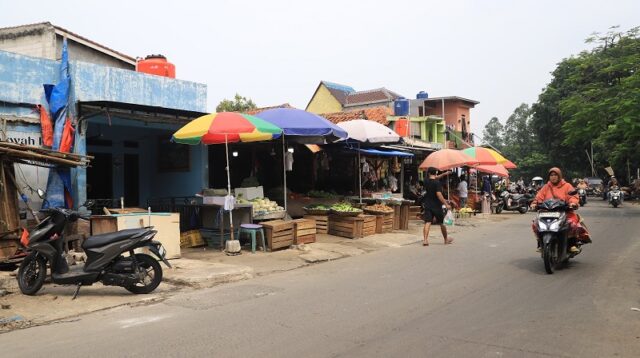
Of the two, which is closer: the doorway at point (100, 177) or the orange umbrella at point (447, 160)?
the doorway at point (100, 177)

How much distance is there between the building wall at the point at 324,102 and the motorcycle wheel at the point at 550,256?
3094cm

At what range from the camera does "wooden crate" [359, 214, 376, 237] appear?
44.7 feet

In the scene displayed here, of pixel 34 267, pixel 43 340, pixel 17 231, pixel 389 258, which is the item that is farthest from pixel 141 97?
pixel 43 340

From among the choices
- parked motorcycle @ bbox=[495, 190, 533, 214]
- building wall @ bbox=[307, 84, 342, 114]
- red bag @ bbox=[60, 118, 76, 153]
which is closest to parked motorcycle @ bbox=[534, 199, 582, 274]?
red bag @ bbox=[60, 118, 76, 153]

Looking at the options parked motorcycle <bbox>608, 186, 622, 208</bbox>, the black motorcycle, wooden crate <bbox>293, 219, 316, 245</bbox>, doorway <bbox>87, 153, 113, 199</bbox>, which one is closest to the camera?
the black motorcycle

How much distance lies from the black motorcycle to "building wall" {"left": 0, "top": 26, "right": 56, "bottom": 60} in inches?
344

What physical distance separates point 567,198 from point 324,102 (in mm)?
32277

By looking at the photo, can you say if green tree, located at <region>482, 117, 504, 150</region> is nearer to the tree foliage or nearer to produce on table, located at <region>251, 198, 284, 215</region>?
the tree foliage

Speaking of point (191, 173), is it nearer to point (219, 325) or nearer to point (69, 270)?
point (69, 270)

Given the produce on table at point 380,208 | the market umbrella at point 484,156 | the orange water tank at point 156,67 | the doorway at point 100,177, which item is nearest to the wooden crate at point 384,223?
the produce on table at point 380,208

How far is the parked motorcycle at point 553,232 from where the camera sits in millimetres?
8203

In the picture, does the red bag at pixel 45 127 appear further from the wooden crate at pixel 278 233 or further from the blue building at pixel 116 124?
the wooden crate at pixel 278 233

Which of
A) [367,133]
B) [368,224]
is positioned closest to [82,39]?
[367,133]

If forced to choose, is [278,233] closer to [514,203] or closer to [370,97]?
[514,203]
